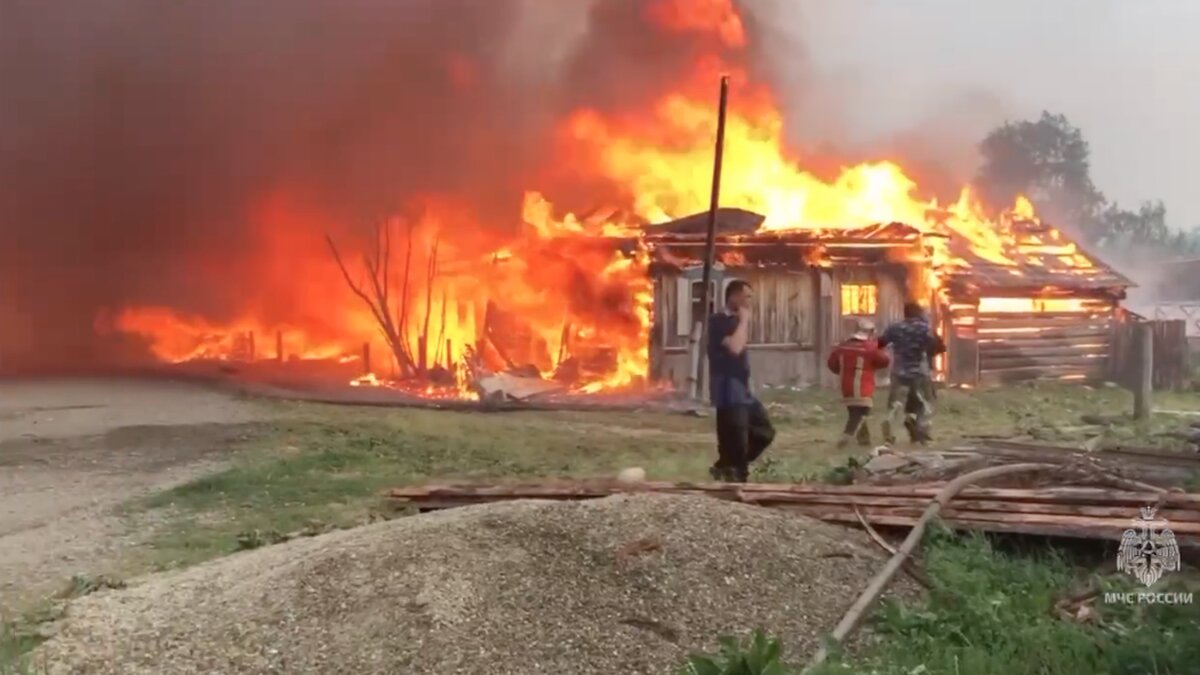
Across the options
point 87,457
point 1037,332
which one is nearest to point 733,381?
point 87,457

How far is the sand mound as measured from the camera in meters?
4.36

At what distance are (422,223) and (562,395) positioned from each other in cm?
660

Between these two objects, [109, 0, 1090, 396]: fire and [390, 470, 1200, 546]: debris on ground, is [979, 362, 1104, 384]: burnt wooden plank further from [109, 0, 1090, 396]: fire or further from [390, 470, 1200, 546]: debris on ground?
[390, 470, 1200, 546]: debris on ground

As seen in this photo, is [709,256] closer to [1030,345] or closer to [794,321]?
[794,321]

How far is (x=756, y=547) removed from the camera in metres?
5.27

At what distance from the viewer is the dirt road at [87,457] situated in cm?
704

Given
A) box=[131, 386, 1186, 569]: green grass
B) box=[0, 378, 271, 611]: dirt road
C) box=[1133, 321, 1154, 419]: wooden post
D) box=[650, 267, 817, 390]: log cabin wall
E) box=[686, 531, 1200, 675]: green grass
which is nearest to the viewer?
box=[686, 531, 1200, 675]: green grass

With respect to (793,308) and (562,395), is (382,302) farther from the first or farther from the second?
(793,308)

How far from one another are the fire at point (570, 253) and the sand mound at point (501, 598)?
1180 centimetres

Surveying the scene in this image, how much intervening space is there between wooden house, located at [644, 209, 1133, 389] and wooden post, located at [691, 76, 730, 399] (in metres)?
0.20

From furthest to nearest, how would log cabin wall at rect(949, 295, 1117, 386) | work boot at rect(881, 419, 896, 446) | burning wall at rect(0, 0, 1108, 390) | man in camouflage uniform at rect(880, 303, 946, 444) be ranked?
1. burning wall at rect(0, 0, 1108, 390)
2. log cabin wall at rect(949, 295, 1117, 386)
3. work boot at rect(881, 419, 896, 446)
4. man in camouflage uniform at rect(880, 303, 946, 444)

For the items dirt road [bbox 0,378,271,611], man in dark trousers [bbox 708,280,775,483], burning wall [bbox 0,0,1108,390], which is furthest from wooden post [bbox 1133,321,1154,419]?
dirt road [bbox 0,378,271,611]

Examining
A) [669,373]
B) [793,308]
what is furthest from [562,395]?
[793,308]

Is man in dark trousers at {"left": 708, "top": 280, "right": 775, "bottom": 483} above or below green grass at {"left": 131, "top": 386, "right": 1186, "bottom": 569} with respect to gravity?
above
